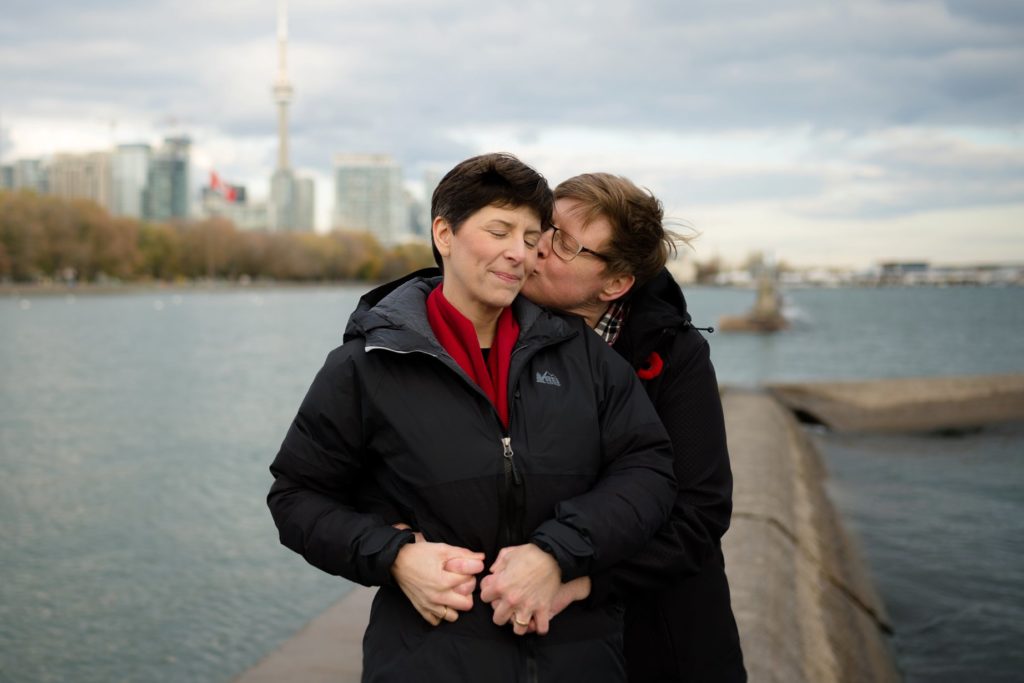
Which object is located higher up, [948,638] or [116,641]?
[948,638]

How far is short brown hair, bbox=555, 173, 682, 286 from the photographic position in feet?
8.13

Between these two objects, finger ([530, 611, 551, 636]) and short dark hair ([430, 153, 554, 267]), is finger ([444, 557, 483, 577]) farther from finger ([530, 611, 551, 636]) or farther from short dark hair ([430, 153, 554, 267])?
short dark hair ([430, 153, 554, 267])

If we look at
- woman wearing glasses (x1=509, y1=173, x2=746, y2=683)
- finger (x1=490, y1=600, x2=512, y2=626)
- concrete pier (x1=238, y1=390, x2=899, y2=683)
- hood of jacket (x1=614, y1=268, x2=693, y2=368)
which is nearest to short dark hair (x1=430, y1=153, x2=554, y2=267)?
woman wearing glasses (x1=509, y1=173, x2=746, y2=683)

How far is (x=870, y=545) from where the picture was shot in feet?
35.2

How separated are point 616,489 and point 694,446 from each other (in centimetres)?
44

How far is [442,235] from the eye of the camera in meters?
2.23

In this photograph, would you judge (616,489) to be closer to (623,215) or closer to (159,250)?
(623,215)

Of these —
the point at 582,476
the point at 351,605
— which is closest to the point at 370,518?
the point at 582,476

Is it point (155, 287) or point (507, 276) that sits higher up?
point (507, 276)

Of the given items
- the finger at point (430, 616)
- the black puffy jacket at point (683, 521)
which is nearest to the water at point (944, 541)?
the black puffy jacket at point (683, 521)

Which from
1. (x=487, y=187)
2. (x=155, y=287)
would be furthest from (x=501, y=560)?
(x=155, y=287)

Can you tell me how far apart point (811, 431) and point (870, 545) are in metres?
9.86

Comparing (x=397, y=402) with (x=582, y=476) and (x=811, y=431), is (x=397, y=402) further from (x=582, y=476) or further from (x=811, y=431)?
(x=811, y=431)

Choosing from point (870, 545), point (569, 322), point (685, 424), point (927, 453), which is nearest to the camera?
point (569, 322)
